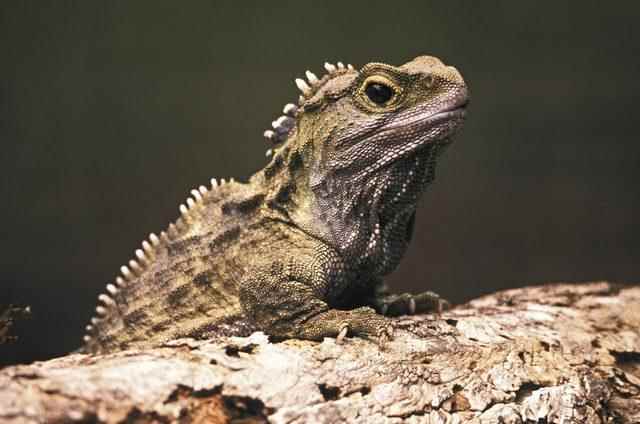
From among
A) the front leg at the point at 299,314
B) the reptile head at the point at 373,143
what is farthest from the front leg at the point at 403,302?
the front leg at the point at 299,314

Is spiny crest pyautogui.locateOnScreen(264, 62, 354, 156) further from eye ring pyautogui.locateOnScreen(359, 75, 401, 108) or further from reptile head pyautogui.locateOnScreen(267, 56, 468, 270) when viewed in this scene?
eye ring pyautogui.locateOnScreen(359, 75, 401, 108)

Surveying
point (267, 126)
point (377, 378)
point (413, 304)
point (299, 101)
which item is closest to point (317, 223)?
point (299, 101)

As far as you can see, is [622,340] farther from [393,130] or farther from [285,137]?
[285,137]

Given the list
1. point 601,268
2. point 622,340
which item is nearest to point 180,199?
point 622,340

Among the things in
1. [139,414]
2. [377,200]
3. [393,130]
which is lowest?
[139,414]

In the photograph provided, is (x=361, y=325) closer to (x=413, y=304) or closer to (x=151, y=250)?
(x=413, y=304)
